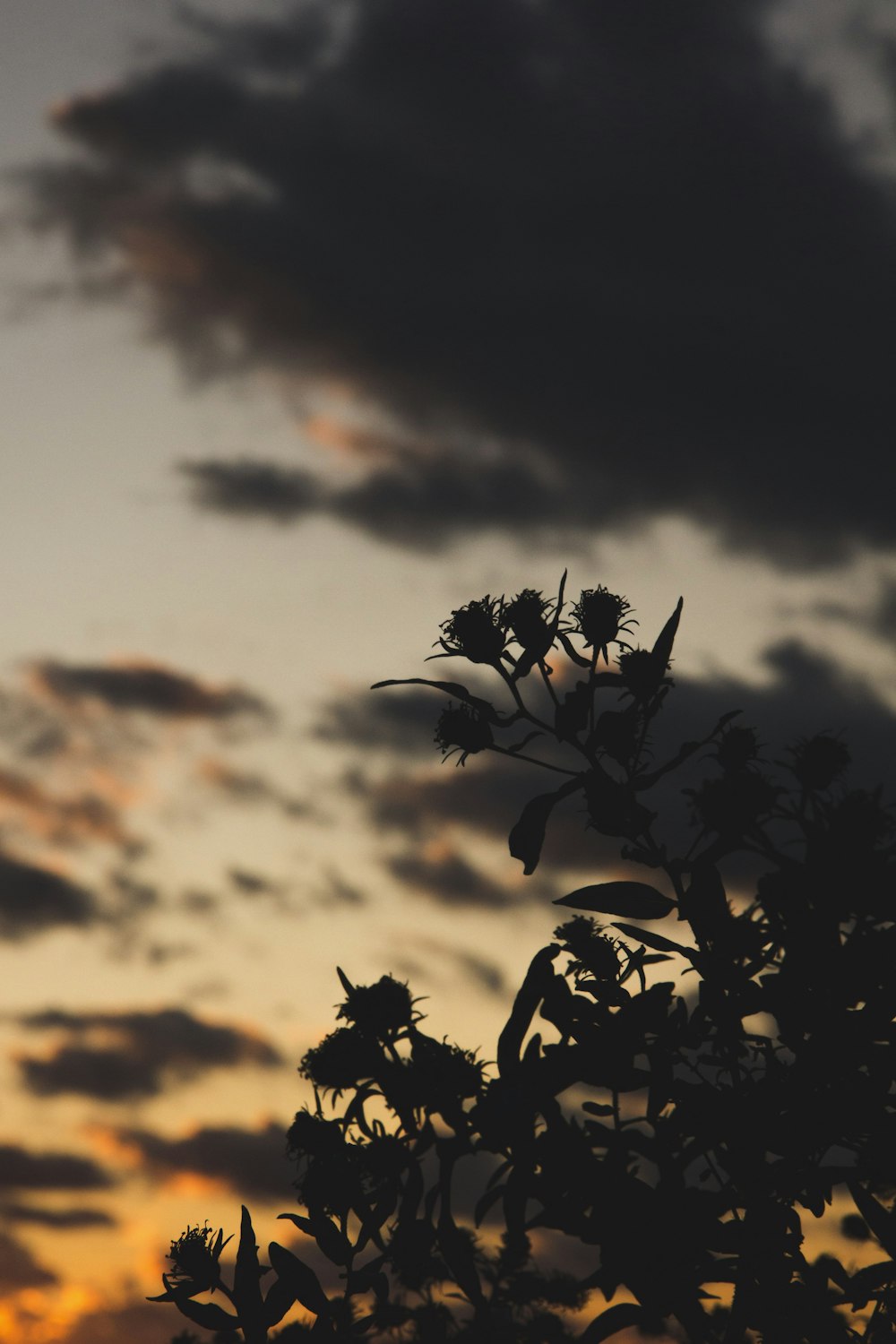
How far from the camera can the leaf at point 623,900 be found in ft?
20.5

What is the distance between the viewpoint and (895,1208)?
625 cm

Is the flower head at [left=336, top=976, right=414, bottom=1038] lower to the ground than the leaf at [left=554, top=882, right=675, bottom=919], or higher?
lower

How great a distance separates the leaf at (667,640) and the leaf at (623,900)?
117cm

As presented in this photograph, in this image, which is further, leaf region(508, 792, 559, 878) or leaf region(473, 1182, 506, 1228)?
leaf region(508, 792, 559, 878)

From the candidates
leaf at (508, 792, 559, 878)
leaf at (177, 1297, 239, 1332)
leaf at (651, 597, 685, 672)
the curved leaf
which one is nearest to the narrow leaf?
leaf at (651, 597, 685, 672)

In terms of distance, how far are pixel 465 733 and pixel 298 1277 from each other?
266 centimetres

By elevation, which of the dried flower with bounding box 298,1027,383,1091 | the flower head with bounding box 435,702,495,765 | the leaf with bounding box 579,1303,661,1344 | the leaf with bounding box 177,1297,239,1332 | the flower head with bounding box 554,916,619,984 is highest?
the flower head with bounding box 435,702,495,765

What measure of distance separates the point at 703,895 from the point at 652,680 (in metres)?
1.24

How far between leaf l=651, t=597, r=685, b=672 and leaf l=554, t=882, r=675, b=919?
1.17 metres

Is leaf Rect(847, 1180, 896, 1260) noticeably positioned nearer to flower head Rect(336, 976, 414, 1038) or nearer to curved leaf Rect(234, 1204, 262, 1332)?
flower head Rect(336, 976, 414, 1038)

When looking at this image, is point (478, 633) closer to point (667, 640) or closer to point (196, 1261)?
point (667, 640)

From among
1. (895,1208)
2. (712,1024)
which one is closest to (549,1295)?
(895,1208)

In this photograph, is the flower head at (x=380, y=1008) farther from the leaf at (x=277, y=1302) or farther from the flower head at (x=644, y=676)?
the flower head at (x=644, y=676)

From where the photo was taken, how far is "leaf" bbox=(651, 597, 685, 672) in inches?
267
